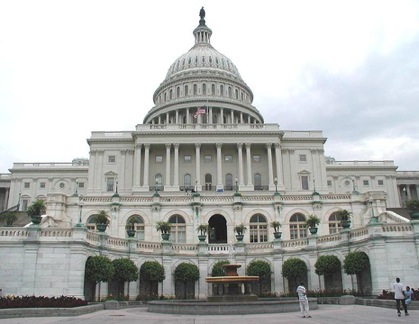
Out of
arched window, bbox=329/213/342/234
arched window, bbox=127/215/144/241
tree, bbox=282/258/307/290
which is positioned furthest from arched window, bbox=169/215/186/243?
arched window, bbox=329/213/342/234

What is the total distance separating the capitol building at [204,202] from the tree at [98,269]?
0.73 meters

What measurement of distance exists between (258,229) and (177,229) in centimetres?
963

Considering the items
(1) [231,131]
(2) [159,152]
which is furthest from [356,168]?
(2) [159,152]

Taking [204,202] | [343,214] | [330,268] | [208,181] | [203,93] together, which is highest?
[203,93]

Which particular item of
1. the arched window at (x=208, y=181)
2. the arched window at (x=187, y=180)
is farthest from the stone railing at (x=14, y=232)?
the arched window at (x=208, y=181)

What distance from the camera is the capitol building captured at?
33.8 meters

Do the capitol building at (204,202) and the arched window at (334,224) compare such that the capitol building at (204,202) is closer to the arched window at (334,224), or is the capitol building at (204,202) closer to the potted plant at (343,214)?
the arched window at (334,224)

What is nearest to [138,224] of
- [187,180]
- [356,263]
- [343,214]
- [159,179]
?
[343,214]

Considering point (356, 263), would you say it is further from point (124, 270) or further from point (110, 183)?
point (110, 183)

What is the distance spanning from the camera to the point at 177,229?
178 ft

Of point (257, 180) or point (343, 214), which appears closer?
point (343, 214)

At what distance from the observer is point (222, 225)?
5744 cm

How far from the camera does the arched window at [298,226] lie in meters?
54.4

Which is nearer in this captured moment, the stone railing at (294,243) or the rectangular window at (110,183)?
the stone railing at (294,243)
